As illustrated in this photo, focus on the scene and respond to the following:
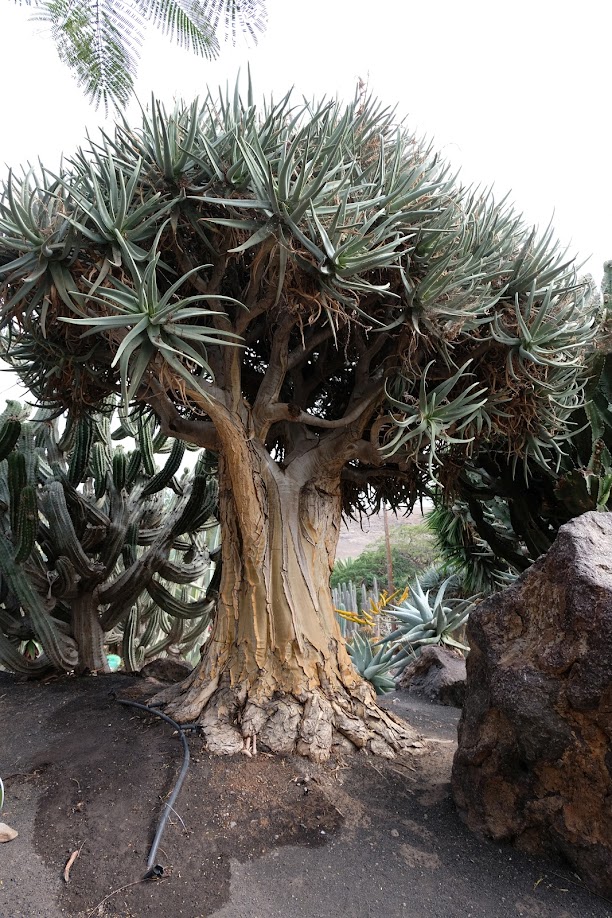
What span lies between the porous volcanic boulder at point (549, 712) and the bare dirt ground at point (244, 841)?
147 mm

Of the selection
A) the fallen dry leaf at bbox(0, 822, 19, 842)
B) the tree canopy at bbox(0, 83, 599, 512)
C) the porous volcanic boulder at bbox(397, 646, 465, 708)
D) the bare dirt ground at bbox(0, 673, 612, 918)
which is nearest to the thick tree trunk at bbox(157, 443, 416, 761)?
the bare dirt ground at bbox(0, 673, 612, 918)

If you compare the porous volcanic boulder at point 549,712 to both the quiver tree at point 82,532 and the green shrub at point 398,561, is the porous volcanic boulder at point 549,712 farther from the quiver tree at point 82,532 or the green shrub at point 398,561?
the green shrub at point 398,561

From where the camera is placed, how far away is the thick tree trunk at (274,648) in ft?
10.4

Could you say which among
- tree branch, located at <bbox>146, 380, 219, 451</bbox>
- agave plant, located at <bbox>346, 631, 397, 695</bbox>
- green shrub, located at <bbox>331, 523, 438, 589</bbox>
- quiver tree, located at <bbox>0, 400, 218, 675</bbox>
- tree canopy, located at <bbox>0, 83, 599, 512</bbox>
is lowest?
green shrub, located at <bbox>331, 523, 438, 589</bbox>

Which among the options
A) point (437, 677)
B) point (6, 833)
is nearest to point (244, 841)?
point (6, 833)

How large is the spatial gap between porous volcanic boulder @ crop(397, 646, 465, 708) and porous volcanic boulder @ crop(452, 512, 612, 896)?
2360 mm

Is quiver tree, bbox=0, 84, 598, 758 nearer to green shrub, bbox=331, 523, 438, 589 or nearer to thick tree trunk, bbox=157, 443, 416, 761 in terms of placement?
thick tree trunk, bbox=157, 443, 416, 761

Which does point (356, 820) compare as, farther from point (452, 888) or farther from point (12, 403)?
point (12, 403)

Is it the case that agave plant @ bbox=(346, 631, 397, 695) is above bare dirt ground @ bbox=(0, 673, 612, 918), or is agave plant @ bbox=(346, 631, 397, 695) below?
above

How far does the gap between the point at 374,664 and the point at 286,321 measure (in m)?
2.94

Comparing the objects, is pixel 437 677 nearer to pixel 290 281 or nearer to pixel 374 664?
pixel 374 664

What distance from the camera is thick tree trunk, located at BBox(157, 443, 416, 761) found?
3.18 metres

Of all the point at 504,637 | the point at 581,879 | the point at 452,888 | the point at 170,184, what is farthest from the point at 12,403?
the point at 581,879

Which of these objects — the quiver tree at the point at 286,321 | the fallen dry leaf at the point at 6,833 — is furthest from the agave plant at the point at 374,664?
the fallen dry leaf at the point at 6,833
